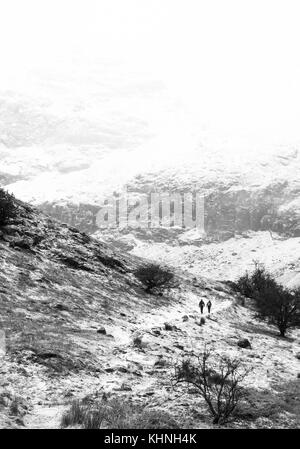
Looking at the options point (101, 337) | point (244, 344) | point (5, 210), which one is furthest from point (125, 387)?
point (5, 210)

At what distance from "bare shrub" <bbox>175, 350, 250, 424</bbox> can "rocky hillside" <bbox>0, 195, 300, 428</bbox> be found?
324 millimetres

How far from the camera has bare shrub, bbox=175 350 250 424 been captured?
40.3 ft

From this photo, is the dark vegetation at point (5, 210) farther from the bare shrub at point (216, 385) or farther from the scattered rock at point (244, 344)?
the bare shrub at point (216, 385)

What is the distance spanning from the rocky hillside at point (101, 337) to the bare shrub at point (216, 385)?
1.06 ft

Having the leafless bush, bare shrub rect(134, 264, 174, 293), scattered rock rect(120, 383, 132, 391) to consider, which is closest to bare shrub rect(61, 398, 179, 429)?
scattered rock rect(120, 383, 132, 391)

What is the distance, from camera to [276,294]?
121 feet

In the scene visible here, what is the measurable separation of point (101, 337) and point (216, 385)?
23.8ft

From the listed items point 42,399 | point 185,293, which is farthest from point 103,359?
point 185,293

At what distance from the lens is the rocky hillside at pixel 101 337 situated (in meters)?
13.2

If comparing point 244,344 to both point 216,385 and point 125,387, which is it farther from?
point 125,387

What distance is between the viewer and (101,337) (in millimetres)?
20375

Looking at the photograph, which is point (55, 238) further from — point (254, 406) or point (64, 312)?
point (254, 406)

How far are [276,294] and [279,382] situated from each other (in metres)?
19.2
